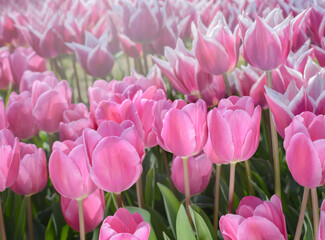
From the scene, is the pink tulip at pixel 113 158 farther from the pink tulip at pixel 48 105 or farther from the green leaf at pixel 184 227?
the pink tulip at pixel 48 105

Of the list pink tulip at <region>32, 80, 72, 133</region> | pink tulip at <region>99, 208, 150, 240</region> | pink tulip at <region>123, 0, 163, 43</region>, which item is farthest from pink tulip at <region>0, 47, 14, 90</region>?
pink tulip at <region>99, 208, 150, 240</region>

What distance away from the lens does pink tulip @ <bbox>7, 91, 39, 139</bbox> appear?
1.10 metres

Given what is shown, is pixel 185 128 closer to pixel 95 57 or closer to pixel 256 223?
pixel 256 223

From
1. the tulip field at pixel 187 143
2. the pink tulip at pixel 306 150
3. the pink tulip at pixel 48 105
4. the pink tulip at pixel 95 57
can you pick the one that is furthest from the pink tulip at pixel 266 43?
the pink tulip at pixel 95 57

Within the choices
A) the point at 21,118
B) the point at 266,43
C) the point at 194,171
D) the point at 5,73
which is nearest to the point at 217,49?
the point at 266,43

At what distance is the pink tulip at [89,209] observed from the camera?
0.80 meters

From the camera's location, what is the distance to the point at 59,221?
1.01m

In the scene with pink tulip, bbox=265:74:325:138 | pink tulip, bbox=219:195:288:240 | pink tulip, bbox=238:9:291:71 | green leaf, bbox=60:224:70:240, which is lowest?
green leaf, bbox=60:224:70:240

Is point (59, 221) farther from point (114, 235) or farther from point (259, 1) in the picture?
point (259, 1)

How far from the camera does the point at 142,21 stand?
1.48 meters

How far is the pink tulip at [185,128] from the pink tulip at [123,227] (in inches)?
5.5

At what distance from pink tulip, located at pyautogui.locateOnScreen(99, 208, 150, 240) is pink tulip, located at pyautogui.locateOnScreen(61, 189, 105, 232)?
0.54ft

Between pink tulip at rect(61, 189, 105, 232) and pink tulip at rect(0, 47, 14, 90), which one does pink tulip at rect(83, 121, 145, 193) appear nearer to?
pink tulip at rect(61, 189, 105, 232)

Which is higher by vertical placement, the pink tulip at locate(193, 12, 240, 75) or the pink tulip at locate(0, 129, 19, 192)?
the pink tulip at locate(193, 12, 240, 75)
